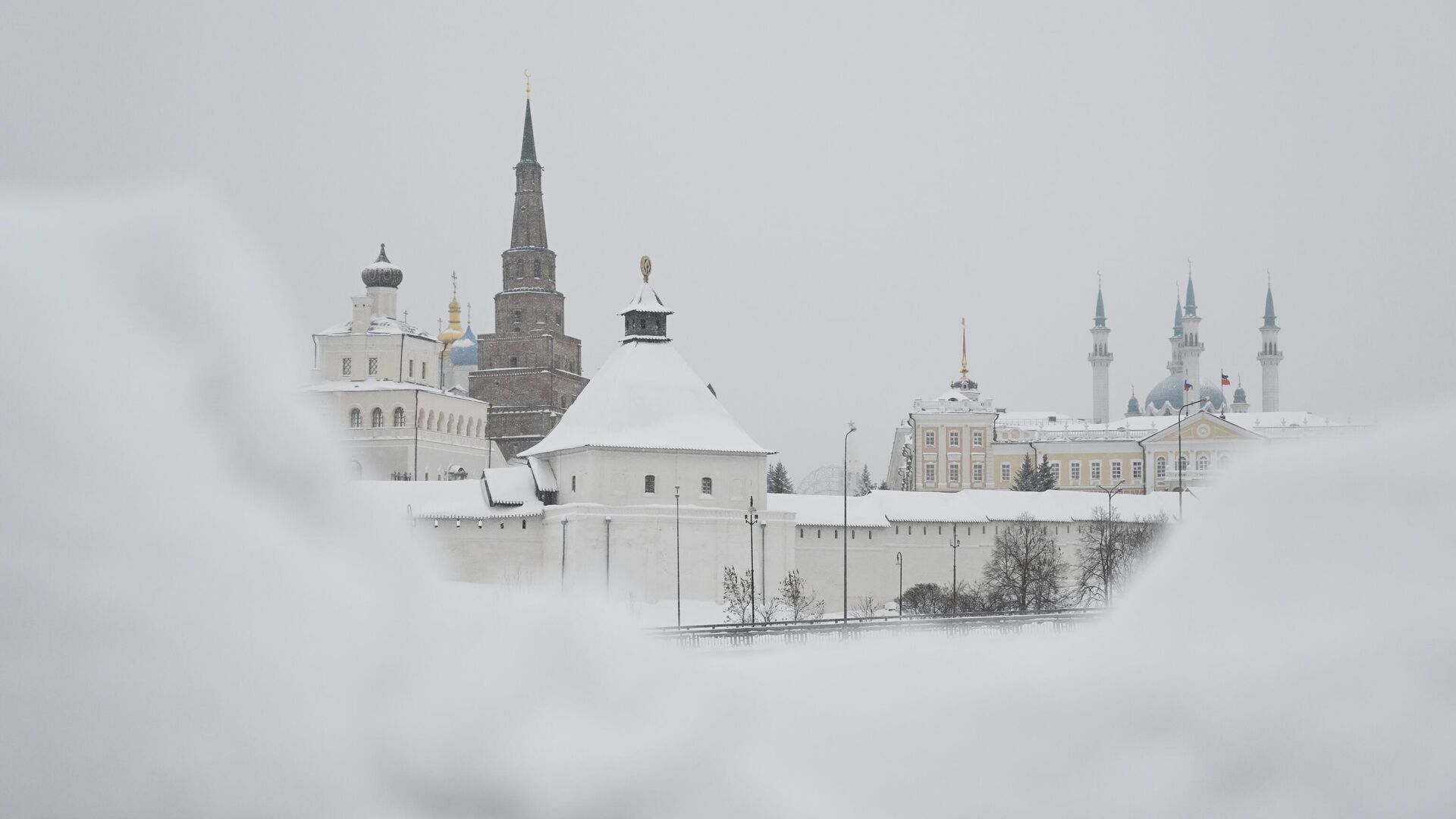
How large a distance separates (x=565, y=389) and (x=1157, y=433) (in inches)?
2067

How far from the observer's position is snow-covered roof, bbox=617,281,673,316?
81.7 m

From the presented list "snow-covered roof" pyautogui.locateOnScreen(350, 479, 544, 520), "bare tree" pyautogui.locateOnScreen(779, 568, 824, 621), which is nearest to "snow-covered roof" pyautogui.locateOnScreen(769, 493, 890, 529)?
"bare tree" pyautogui.locateOnScreen(779, 568, 824, 621)

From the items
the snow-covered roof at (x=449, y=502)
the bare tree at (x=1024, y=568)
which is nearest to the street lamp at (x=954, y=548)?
the bare tree at (x=1024, y=568)

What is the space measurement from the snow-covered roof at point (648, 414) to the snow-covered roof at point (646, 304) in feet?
7.55

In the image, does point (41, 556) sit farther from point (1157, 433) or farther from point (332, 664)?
point (1157, 433)

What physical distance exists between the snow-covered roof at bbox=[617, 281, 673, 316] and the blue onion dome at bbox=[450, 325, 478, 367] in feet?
167

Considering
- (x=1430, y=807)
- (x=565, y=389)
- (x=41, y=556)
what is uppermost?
(x=565, y=389)

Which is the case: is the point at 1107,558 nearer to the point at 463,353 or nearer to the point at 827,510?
the point at 827,510

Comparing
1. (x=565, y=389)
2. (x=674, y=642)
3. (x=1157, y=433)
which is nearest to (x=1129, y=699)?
(x=674, y=642)

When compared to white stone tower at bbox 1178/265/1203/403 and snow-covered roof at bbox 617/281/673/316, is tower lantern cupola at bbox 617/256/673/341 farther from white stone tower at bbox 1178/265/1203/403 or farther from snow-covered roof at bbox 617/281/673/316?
white stone tower at bbox 1178/265/1203/403

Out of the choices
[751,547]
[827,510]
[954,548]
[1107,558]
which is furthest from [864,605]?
[751,547]

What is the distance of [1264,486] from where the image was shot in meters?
28.6

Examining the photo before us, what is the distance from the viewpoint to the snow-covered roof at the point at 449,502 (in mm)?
74938

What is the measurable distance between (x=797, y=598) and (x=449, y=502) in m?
17.5
